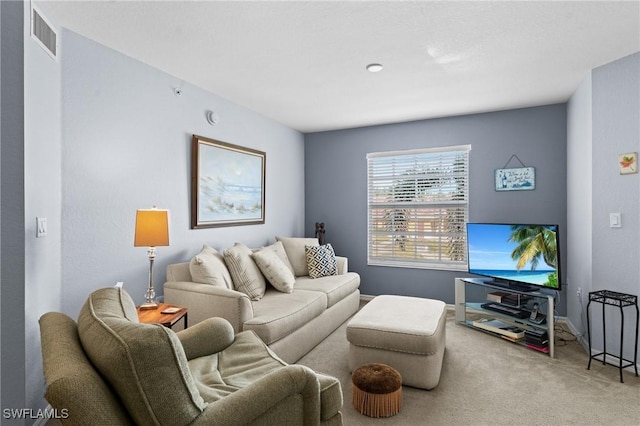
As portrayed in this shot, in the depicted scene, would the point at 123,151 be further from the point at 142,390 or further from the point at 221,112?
the point at 142,390

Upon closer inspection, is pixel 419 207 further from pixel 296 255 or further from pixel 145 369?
pixel 145 369

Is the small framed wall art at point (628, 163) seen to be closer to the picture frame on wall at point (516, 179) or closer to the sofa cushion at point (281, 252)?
the picture frame on wall at point (516, 179)

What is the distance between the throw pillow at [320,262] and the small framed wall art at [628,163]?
295cm

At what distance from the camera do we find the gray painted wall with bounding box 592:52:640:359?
280 centimetres

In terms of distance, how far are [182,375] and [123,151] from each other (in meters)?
2.29

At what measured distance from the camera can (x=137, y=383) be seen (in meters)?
0.98

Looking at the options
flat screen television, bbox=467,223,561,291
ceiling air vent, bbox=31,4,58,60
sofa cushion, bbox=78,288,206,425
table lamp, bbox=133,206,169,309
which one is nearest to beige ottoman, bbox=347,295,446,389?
flat screen television, bbox=467,223,561,291

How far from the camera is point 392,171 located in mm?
4930

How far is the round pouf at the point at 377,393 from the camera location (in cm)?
214

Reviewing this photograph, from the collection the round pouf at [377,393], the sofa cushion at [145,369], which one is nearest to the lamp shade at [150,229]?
the sofa cushion at [145,369]

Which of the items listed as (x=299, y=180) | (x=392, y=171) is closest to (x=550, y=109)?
(x=392, y=171)

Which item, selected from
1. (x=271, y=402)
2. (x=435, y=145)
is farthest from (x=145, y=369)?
(x=435, y=145)

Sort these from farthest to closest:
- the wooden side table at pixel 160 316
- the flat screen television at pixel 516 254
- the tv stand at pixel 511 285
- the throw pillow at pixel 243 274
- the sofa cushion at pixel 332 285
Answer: the sofa cushion at pixel 332 285, the tv stand at pixel 511 285, the flat screen television at pixel 516 254, the throw pillow at pixel 243 274, the wooden side table at pixel 160 316

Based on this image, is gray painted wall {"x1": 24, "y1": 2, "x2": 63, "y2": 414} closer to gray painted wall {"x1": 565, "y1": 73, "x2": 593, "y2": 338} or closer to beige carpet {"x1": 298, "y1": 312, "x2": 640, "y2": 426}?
beige carpet {"x1": 298, "y1": 312, "x2": 640, "y2": 426}
